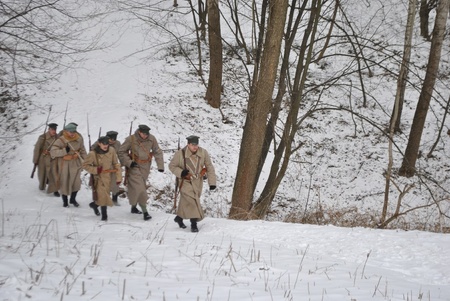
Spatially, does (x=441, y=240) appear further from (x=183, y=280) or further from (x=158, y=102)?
(x=158, y=102)

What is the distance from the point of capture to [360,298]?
3.64 metres

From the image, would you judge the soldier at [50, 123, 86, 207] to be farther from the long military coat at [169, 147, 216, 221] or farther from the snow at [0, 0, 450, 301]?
the long military coat at [169, 147, 216, 221]

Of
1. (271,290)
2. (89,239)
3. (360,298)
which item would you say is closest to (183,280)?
(271,290)

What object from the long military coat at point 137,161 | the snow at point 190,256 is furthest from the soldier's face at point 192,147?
the long military coat at point 137,161

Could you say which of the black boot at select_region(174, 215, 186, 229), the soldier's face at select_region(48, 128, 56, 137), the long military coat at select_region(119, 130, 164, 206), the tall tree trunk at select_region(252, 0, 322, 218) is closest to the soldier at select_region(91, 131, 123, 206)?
the long military coat at select_region(119, 130, 164, 206)

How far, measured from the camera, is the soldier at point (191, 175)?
25.4ft

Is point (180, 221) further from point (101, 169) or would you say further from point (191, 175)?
point (101, 169)

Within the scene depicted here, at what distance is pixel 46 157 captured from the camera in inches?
411

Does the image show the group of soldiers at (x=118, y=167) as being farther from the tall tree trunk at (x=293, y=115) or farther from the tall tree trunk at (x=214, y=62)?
the tall tree trunk at (x=214, y=62)

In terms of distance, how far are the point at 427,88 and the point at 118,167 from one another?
9.26 meters

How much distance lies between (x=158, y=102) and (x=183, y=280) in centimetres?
1327

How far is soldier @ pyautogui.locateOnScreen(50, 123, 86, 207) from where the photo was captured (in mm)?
9453

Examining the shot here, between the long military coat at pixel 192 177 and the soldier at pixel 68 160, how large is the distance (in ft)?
10.1

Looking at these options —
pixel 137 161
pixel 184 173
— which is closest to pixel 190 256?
pixel 184 173
